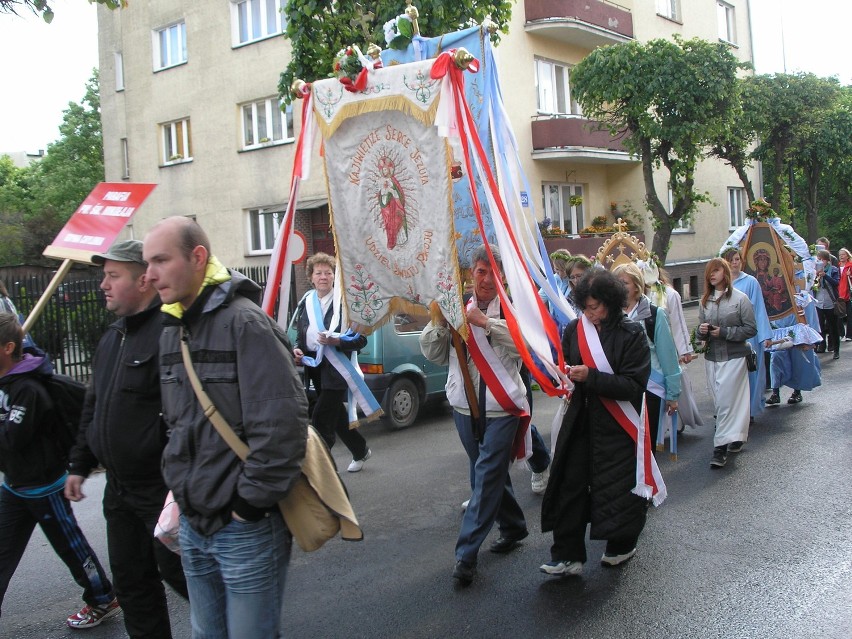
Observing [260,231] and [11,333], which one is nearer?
[11,333]

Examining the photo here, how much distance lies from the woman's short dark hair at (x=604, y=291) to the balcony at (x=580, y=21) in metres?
17.9

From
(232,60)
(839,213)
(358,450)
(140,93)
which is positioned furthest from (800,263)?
(839,213)

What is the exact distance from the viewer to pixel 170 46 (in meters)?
23.2

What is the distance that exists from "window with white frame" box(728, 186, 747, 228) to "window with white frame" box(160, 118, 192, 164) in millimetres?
19220

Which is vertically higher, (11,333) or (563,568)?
(11,333)

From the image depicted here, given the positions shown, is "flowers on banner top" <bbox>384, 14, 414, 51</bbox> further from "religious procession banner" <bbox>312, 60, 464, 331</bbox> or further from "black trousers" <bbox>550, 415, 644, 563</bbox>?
"black trousers" <bbox>550, 415, 644, 563</bbox>

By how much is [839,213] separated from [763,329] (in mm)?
41472

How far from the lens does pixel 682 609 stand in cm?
425

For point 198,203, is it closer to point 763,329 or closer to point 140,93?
point 140,93

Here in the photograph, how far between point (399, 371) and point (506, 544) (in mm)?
4563

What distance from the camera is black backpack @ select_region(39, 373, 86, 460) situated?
4062 millimetres

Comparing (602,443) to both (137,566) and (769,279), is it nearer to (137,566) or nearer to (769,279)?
(137,566)

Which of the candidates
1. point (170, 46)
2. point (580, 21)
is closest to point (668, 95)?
point (580, 21)

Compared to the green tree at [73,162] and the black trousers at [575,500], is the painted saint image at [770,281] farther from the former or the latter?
the green tree at [73,162]
